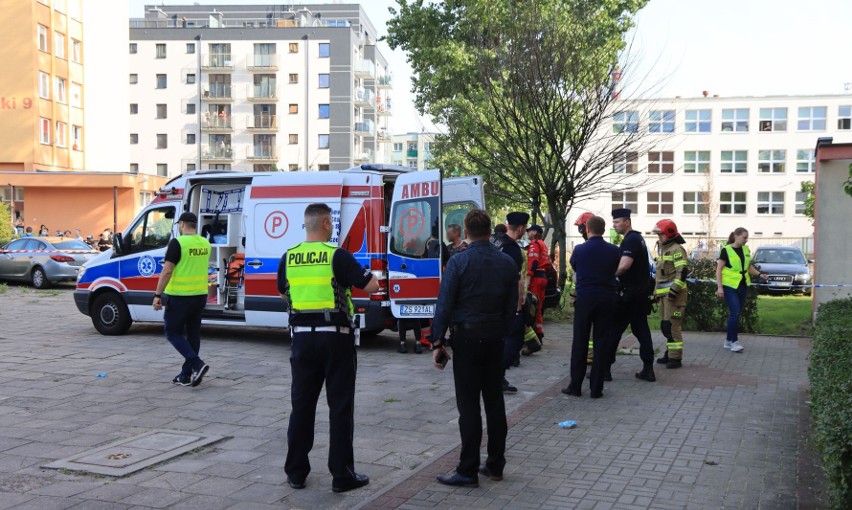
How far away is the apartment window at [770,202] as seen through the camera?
203 feet

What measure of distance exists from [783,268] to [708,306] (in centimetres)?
1141

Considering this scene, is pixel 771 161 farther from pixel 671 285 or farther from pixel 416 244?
pixel 416 244

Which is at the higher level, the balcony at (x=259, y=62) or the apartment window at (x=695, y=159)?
the balcony at (x=259, y=62)

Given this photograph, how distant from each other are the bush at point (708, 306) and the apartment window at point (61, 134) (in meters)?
42.0

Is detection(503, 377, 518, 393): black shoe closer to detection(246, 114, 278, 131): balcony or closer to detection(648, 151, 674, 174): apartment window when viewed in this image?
detection(648, 151, 674, 174): apartment window

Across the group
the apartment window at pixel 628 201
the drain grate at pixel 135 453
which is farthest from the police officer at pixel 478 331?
the apartment window at pixel 628 201

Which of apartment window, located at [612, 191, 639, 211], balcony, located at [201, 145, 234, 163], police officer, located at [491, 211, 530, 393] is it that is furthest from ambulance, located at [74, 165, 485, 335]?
balcony, located at [201, 145, 234, 163]

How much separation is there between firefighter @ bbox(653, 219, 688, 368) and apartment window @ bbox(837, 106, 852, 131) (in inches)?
2272

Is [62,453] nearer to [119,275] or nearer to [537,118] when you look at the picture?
[119,275]

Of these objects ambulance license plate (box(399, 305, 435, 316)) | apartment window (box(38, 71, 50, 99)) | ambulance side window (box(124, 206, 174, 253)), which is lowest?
ambulance license plate (box(399, 305, 435, 316))

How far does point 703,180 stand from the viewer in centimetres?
6256

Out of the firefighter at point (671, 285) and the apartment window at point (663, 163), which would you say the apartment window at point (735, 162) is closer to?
the apartment window at point (663, 163)

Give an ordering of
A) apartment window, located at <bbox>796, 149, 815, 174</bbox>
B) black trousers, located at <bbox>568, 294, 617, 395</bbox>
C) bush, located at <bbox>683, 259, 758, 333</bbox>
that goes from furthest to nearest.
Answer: apartment window, located at <bbox>796, 149, 815, 174</bbox> < bush, located at <bbox>683, 259, 758, 333</bbox> < black trousers, located at <bbox>568, 294, 617, 395</bbox>

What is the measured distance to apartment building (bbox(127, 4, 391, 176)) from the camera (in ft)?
239
